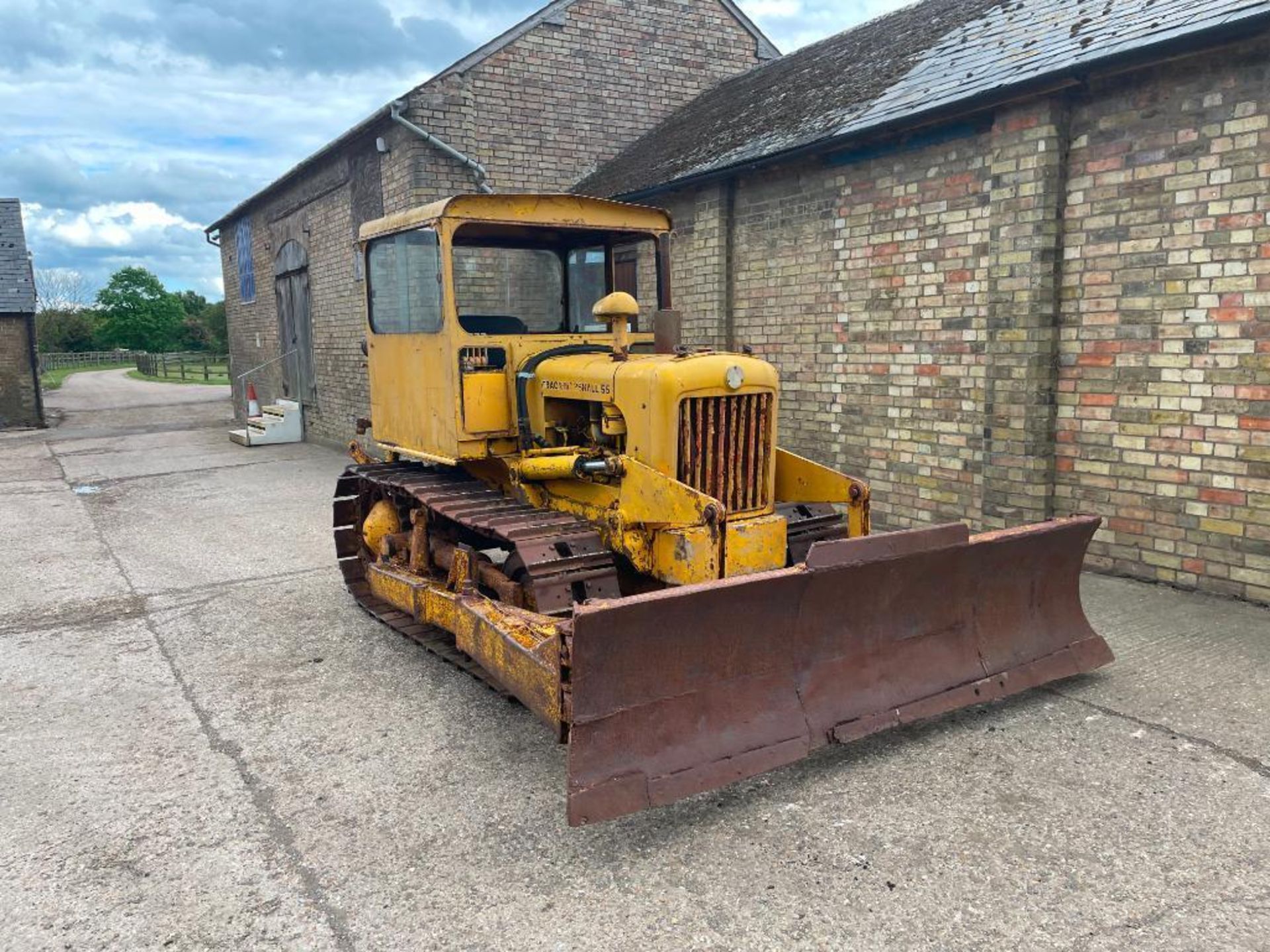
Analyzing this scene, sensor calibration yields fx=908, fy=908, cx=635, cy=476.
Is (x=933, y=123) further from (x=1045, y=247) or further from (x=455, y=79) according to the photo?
(x=455, y=79)

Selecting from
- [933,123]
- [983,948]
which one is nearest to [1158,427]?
[933,123]

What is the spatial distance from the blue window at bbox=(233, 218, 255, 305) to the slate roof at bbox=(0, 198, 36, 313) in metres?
4.94

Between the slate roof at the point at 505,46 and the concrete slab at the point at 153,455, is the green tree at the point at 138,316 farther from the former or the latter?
the slate roof at the point at 505,46

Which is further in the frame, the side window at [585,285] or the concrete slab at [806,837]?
the side window at [585,285]

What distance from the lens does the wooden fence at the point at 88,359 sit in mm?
53562

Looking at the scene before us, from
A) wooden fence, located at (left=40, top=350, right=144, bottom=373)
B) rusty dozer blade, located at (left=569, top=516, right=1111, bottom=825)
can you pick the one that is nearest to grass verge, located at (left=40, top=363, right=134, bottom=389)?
wooden fence, located at (left=40, top=350, right=144, bottom=373)

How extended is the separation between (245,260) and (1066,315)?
17.4 m

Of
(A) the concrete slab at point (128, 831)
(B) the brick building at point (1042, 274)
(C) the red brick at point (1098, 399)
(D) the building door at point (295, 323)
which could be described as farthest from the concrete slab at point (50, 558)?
(C) the red brick at point (1098, 399)

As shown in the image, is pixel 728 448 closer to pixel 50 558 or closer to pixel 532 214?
pixel 532 214

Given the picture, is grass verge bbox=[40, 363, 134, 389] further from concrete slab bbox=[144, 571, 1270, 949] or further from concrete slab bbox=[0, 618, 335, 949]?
concrete slab bbox=[144, 571, 1270, 949]

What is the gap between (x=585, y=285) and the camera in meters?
5.65

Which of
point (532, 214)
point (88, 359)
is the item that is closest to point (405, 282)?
point (532, 214)

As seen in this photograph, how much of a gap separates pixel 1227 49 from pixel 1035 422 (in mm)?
2423

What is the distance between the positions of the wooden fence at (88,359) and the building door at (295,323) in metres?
42.2
